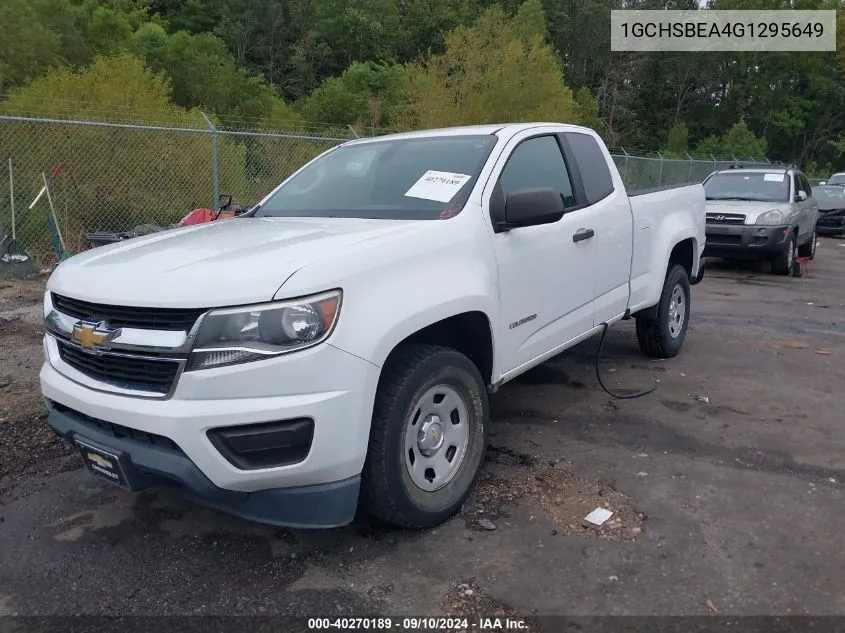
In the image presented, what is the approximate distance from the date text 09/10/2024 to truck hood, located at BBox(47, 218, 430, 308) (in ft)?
4.02

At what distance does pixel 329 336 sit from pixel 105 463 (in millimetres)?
1049

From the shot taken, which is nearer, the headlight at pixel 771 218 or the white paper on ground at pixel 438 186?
the white paper on ground at pixel 438 186

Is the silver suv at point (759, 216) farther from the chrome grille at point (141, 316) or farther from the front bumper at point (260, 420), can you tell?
the chrome grille at point (141, 316)

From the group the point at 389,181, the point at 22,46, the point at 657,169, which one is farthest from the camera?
the point at 657,169

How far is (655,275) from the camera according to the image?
5.37 meters

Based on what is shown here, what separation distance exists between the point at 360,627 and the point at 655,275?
3721mm

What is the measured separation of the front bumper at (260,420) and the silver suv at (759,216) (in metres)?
9.89

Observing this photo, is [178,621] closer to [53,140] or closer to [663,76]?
[53,140]

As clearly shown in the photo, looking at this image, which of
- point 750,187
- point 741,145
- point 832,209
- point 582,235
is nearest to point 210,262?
point 582,235

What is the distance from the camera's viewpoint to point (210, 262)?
9.14ft

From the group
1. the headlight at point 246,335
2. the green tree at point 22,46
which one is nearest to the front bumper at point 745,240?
the headlight at point 246,335

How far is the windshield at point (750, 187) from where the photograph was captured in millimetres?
11750

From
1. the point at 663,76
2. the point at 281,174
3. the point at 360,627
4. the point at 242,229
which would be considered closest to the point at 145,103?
the point at 281,174

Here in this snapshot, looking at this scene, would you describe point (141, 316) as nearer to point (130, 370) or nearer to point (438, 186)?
point (130, 370)
